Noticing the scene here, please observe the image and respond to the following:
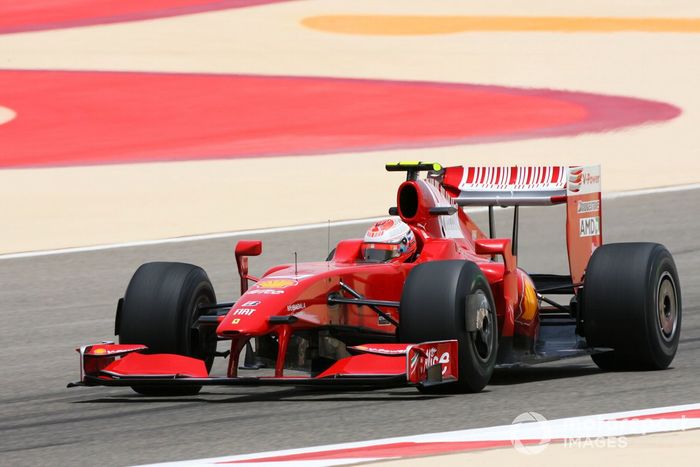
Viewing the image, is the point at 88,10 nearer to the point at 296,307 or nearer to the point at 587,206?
the point at 587,206

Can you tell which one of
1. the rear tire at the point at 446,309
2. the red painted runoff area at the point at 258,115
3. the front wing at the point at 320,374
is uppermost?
the red painted runoff area at the point at 258,115

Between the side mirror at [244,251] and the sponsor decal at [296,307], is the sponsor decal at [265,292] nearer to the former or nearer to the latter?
the sponsor decal at [296,307]

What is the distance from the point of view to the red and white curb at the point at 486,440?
285 inches

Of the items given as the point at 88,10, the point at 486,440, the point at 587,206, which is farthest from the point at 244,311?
the point at 88,10

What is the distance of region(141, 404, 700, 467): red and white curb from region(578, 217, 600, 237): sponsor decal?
10.7 feet

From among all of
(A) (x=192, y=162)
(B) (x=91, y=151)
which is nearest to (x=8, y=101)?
(B) (x=91, y=151)

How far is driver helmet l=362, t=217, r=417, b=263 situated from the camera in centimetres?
1022

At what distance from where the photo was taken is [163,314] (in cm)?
980

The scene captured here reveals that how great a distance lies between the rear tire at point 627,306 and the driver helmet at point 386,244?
3.90 feet

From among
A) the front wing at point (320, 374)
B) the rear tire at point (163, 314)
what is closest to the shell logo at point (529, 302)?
the front wing at point (320, 374)

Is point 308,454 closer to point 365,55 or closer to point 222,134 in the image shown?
point 222,134

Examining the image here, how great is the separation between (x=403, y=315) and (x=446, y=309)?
267mm

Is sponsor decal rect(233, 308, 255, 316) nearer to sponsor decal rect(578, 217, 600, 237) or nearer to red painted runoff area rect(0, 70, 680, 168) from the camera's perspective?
sponsor decal rect(578, 217, 600, 237)

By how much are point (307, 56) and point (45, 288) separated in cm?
1835
